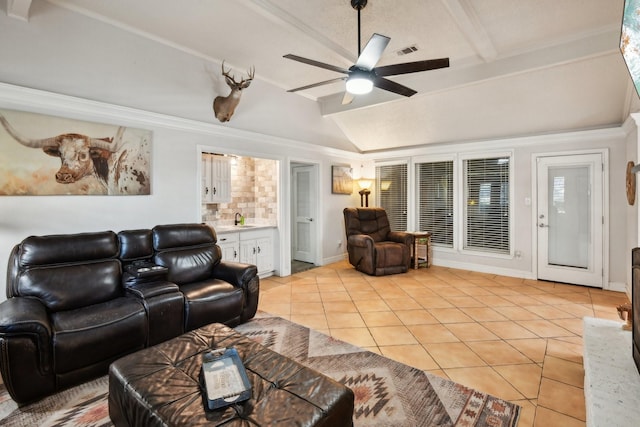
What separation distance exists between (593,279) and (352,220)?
3.75m

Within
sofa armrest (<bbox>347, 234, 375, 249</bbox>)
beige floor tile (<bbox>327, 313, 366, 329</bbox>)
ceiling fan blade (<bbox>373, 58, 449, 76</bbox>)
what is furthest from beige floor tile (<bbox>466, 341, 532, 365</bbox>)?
sofa armrest (<bbox>347, 234, 375, 249</bbox>)

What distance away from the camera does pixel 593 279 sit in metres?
4.55

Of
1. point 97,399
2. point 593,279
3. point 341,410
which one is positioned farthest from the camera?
point 593,279

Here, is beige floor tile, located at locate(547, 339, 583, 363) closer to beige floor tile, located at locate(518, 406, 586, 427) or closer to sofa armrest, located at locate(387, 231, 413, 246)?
beige floor tile, located at locate(518, 406, 586, 427)

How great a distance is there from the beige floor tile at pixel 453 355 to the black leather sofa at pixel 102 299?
1.88m

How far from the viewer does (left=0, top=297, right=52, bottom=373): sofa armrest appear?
1929 millimetres

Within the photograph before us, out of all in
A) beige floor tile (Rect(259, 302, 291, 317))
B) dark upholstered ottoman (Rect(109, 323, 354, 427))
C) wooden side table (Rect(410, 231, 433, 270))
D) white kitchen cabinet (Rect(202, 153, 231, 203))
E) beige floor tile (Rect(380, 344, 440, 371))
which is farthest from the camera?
wooden side table (Rect(410, 231, 433, 270))

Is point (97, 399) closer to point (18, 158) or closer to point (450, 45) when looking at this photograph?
point (18, 158)

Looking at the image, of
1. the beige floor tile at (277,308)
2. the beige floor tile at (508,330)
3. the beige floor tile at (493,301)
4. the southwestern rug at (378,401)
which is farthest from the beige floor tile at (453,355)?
the beige floor tile at (277,308)

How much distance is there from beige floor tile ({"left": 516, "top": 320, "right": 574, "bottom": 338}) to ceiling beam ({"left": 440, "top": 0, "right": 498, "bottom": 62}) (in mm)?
3163

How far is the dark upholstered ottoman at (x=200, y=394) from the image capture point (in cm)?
132

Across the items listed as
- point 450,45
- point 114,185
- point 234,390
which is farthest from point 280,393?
point 450,45

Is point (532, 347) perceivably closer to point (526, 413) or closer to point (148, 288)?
point (526, 413)

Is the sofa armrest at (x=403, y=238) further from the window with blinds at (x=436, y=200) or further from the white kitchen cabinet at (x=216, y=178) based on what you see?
the white kitchen cabinet at (x=216, y=178)
